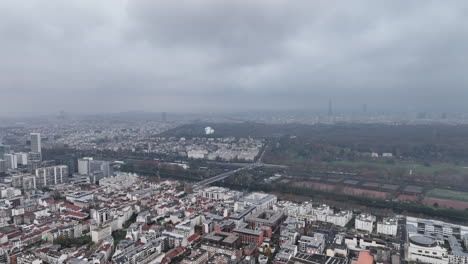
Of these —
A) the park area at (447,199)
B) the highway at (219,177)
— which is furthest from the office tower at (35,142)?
the park area at (447,199)

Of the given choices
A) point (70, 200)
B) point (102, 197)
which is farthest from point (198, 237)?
point (70, 200)

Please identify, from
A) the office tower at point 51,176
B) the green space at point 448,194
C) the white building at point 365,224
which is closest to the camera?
the white building at point 365,224

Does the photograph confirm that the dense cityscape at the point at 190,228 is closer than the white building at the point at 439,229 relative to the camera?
Yes

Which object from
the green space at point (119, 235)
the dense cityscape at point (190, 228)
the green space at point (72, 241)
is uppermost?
the dense cityscape at point (190, 228)

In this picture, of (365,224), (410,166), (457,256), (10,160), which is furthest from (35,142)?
(410,166)

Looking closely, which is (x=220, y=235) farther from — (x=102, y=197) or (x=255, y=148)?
(x=255, y=148)

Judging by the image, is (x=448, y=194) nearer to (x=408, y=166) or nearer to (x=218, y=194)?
(x=408, y=166)

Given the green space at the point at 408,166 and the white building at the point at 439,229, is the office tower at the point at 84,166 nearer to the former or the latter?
the green space at the point at 408,166
